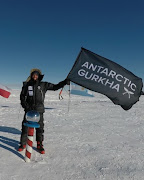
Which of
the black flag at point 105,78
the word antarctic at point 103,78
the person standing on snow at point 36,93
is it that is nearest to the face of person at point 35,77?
the person standing on snow at point 36,93

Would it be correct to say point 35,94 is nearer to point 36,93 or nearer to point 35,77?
point 36,93

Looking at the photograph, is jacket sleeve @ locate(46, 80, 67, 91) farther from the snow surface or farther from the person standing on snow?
the snow surface

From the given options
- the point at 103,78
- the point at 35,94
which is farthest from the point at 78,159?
the point at 103,78

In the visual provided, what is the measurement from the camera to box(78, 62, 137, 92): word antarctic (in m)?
4.36

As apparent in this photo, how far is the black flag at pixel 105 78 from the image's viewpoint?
436 centimetres

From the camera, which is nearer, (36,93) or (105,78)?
(36,93)

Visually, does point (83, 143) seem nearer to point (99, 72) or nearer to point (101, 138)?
point (101, 138)

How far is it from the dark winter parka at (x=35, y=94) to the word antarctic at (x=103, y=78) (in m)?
0.66

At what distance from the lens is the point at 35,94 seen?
3986 millimetres

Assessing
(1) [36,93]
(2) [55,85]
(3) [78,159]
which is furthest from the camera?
→ (2) [55,85]

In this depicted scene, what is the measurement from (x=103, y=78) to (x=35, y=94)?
5.56ft

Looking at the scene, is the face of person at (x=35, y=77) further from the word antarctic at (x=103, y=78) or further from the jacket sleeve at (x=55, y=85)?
the word antarctic at (x=103, y=78)

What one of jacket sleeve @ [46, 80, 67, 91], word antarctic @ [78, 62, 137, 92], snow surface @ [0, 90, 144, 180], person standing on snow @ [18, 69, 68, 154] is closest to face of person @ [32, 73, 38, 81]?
person standing on snow @ [18, 69, 68, 154]

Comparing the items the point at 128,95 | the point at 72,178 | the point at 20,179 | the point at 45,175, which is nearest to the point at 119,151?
the point at 128,95
